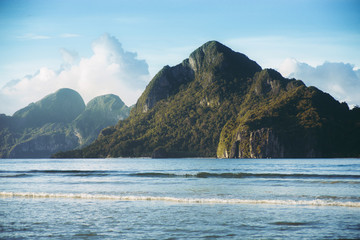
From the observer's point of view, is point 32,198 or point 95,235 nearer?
point 95,235

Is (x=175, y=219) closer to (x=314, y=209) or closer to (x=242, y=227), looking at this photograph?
(x=242, y=227)

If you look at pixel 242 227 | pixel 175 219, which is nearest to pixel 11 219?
pixel 175 219

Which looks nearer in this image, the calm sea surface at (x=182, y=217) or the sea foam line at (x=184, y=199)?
the calm sea surface at (x=182, y=217)

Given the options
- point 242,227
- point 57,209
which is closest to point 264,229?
point 242,227

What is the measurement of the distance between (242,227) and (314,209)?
742cm

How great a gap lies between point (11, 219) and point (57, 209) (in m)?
3.82

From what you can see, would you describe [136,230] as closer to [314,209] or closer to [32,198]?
[314,209]

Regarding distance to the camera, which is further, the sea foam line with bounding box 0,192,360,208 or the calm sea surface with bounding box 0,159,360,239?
the sea foam line with bounding box 0,192,360,208

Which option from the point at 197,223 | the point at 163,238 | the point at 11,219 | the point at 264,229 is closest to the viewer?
A: the point at 163,238

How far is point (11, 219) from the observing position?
21656mm

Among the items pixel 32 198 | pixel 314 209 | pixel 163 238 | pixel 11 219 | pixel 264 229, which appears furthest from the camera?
pixel 32 198

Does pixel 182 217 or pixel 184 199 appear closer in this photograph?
pixel 182 217

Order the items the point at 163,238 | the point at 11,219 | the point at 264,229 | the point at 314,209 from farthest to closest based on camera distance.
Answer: the point at 314,209
the point at 11,219
the point at 264,229
the point at 163,238

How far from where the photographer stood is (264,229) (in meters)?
18.3
